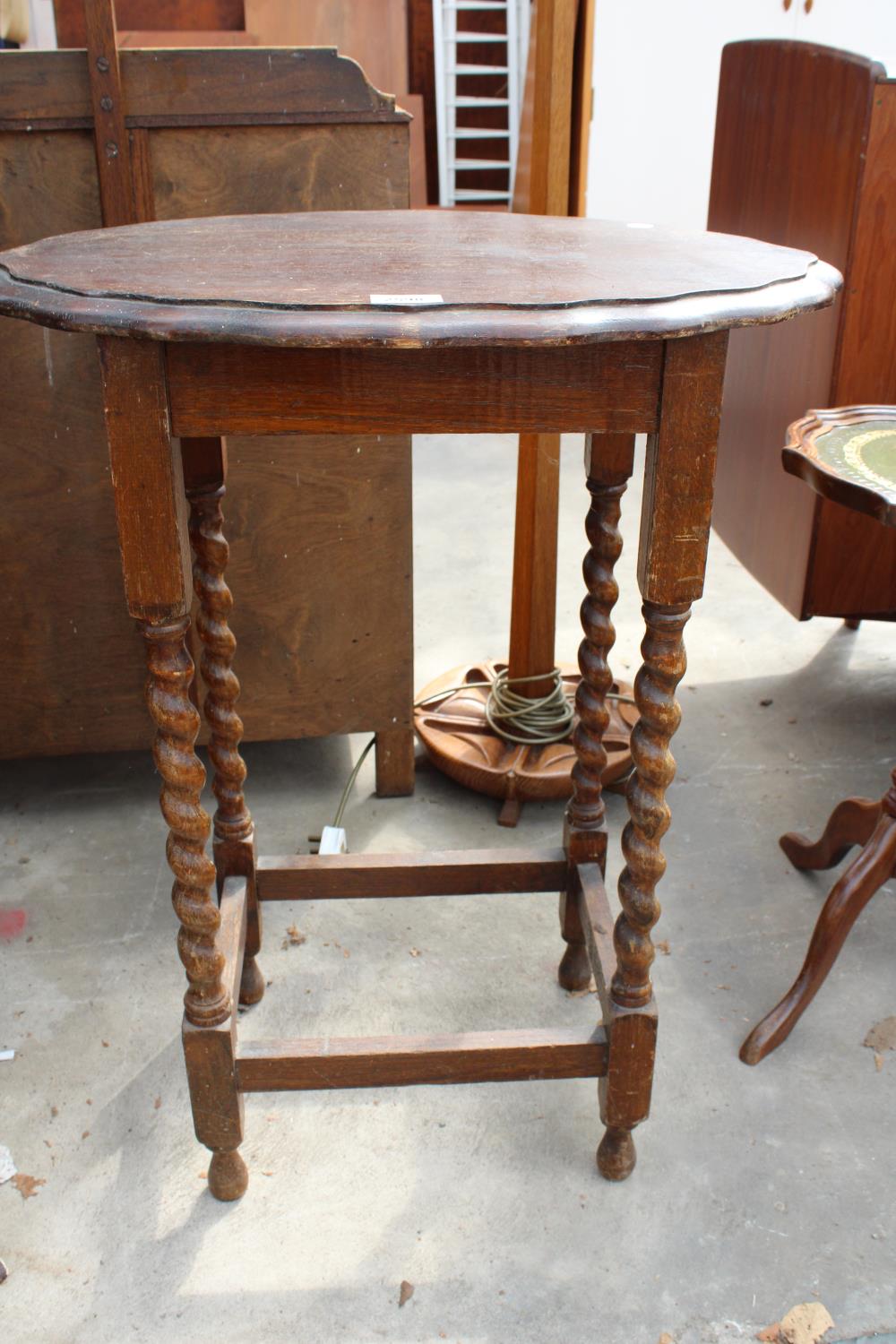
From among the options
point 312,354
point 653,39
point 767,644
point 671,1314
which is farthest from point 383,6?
point 671,1314

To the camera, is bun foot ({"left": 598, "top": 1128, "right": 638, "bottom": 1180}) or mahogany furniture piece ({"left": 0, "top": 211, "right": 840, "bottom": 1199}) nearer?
mahogany furniture piece ({"left": 0, "top": 211, "right": 840, "bottom": 1199})

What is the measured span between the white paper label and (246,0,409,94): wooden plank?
5047 mm

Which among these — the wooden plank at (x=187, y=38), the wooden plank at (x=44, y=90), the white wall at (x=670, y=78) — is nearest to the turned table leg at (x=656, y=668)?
the wooden plank at (x=44, y=90)

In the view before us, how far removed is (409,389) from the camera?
3.55 ft

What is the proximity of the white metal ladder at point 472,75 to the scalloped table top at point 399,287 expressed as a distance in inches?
192

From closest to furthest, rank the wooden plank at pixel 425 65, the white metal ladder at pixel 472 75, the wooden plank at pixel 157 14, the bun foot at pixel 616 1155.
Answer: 1. the bun foot at pixel 616 1155
2. the wooden plank at pixel 157 14
3. the white metal ladder at pixel 472 75
4. the wooden plank at pixel 425 65

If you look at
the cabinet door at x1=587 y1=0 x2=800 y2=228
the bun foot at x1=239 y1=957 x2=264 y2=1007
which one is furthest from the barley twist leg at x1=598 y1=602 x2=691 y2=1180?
the cabinet door at x1=587 y1=0 x2=800 y2=228

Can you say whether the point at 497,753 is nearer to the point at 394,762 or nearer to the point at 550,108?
the point at 394,762

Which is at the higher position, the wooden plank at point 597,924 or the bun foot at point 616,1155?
the wooden plank at point 597,924

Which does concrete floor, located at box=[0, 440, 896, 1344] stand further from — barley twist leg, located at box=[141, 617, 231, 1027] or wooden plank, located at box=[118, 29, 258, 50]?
wooden plank, located at box=[118, 29, 258, 50]

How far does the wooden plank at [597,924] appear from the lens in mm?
1490

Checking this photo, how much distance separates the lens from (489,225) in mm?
1521

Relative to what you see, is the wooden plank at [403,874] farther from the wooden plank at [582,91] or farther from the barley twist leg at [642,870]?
the wooden plank at [582,91]

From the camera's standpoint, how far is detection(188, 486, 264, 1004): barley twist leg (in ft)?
5.12
